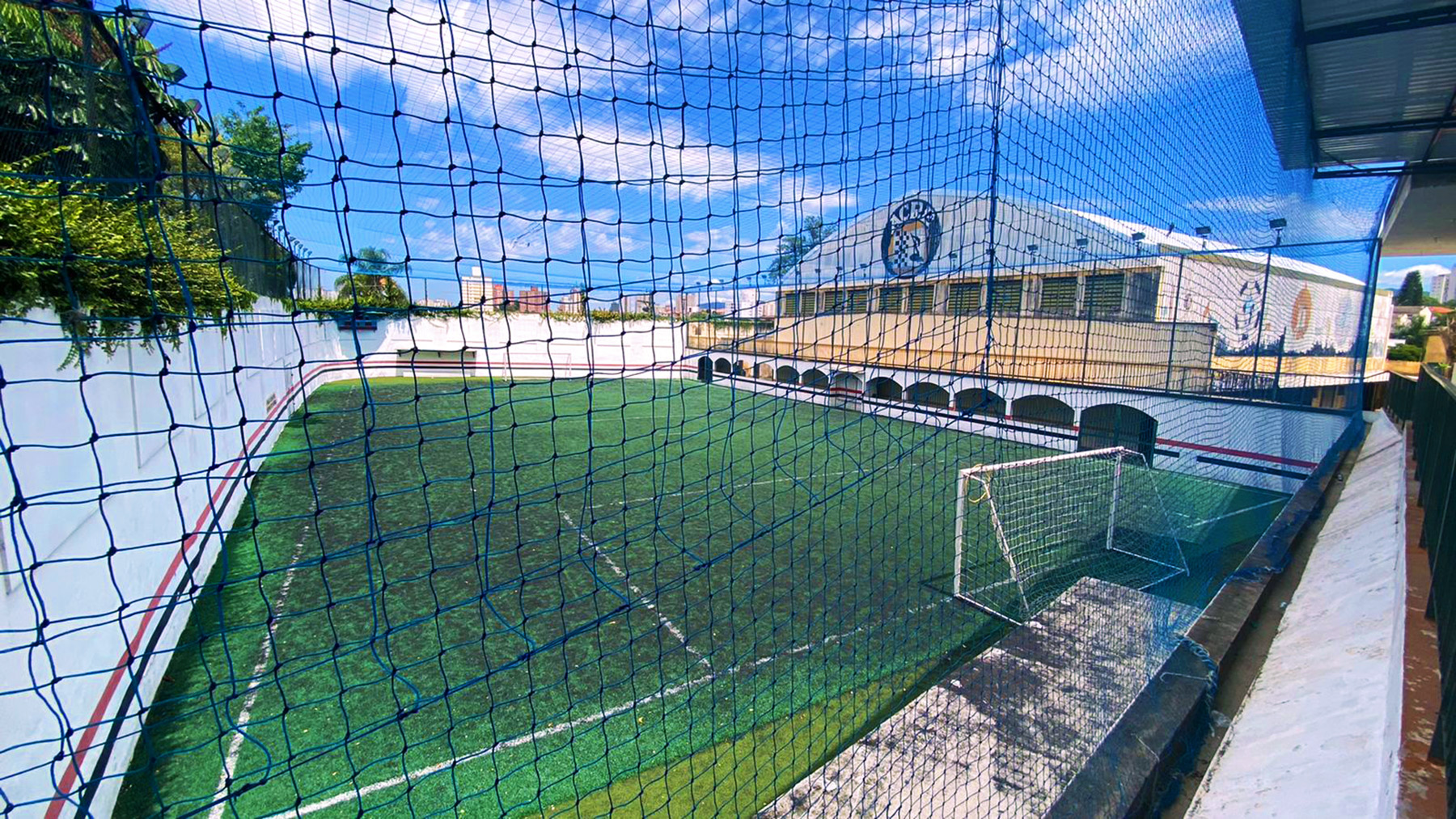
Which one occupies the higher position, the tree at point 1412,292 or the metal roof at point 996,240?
the tree at point 1412,292

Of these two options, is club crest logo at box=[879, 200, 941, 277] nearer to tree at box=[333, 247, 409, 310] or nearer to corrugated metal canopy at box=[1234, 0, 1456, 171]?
tree at box=[333, 247, 409, 310]

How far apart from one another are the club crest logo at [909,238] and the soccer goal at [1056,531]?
1.62 meters

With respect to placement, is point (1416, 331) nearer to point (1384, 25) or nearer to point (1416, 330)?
point (1416, 330)

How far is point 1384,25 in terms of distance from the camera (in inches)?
129

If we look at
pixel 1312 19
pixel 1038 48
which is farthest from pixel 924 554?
pixel 1312 19

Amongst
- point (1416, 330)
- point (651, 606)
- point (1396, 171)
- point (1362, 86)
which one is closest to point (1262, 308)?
point (1396, 171)

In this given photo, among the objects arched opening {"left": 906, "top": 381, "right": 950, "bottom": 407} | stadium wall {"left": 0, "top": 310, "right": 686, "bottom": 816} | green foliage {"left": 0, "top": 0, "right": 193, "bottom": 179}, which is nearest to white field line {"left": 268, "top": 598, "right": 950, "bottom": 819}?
stadium wall {"left": 0, "top": 310, "right": 686, "bottom": 816}

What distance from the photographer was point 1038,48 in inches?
85.3

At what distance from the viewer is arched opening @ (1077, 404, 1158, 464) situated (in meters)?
5.39

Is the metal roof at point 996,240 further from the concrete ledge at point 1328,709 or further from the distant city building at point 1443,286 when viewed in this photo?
the distant city building at point 1443,286

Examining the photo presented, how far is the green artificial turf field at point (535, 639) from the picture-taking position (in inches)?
77.7

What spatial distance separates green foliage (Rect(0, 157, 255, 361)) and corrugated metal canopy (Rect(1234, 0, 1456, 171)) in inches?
172

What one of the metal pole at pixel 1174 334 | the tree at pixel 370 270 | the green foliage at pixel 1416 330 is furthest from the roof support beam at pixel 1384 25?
the green foliage at pixel 1416 330

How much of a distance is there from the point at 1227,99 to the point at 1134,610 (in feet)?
9.51
